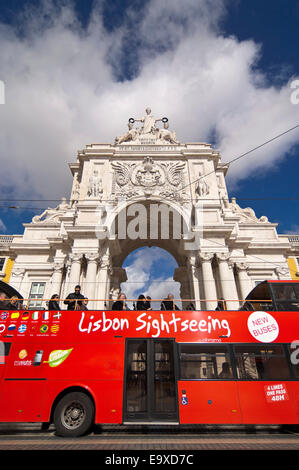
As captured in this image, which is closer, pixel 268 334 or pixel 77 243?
pixel 268 334

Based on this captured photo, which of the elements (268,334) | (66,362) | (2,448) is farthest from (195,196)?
(2,448)

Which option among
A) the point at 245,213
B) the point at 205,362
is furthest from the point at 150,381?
the point at 245,213

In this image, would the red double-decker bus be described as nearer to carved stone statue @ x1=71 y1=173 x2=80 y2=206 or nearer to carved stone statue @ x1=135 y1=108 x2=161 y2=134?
carved stone statue @ x1=71 y1=173 x2=80 y2=206

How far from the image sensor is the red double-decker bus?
6.83 m

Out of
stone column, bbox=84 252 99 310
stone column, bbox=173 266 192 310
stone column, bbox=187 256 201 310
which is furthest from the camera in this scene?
stone column, bbox=173 266 192 310

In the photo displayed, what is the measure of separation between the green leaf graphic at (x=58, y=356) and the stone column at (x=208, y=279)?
1187 cm

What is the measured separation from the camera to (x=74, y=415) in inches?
A: 273

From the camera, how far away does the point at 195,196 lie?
74.2ft

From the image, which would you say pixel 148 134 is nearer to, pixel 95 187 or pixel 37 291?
pixel 95 187

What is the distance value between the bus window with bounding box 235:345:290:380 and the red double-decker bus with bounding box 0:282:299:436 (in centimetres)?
3

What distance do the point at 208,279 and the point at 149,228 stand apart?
Answer: 990 cm

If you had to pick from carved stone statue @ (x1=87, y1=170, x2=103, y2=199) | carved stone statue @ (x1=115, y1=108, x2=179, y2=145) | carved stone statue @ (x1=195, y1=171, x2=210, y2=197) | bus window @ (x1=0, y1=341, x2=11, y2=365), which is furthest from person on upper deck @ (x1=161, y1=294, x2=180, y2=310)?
carved stone statue @ (x1=115, y1=108, x2=179, y2=145)

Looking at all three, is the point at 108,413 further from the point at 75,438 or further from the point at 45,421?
the point at 45,421
